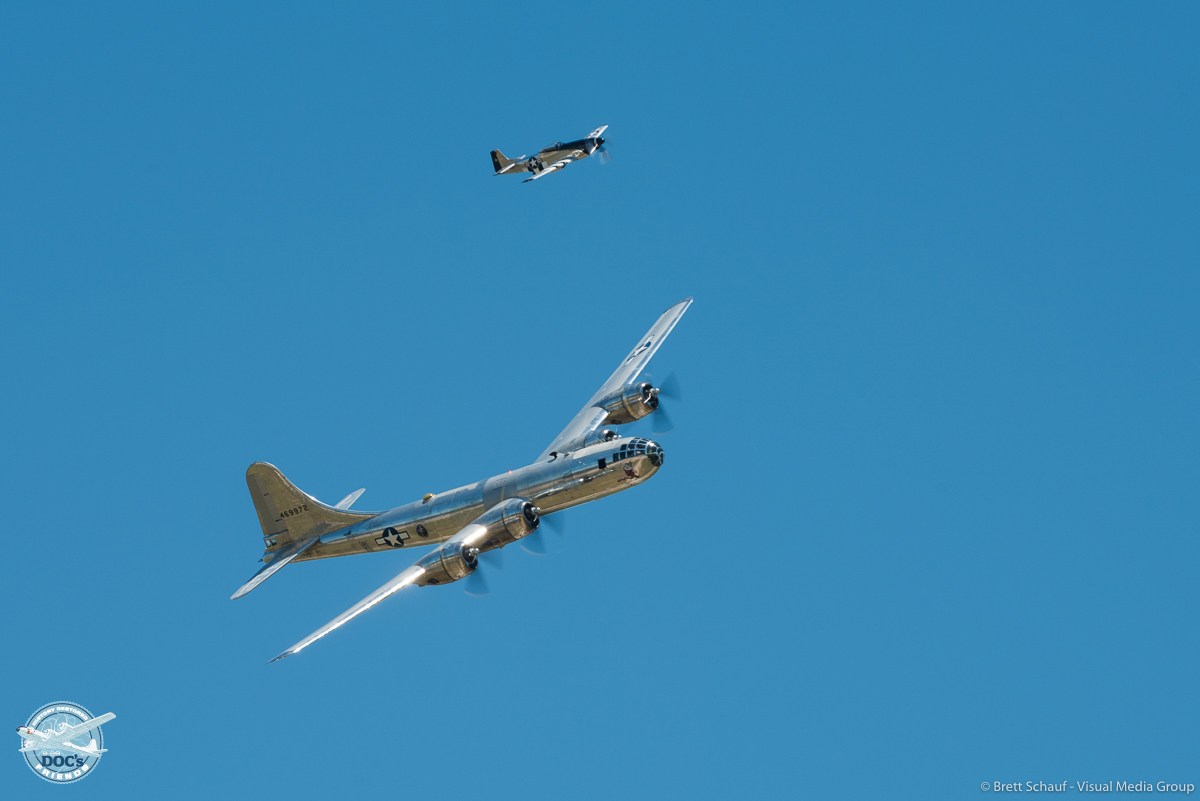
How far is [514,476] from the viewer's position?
82.5 metres

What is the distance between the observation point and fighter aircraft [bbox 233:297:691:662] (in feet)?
252

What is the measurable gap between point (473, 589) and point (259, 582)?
18163 mm

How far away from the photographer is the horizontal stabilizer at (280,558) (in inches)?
3430

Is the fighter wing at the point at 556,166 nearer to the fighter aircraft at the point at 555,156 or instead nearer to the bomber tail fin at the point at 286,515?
the fighter aircraft at the point at 555,156

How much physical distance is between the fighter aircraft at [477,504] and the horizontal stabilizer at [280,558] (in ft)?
0.22

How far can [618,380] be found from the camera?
304ft

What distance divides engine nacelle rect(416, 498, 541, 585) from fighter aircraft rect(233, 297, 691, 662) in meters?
0.06

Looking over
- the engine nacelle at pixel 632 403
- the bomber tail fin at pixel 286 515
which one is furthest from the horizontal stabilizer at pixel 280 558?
the engine nacelle at pixel 632 403

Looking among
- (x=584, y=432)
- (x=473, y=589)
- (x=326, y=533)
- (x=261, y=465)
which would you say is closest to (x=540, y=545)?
Result: (x=473, y=589)

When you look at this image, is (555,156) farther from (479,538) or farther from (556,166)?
(479,538)

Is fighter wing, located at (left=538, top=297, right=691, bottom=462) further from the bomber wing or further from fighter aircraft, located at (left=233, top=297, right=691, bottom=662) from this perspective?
the bomber wing

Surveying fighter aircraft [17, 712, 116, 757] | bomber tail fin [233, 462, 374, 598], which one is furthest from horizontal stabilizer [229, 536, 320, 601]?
fighter aircraft [17, 712, 116, 757]

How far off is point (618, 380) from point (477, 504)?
Result: 49.3ft

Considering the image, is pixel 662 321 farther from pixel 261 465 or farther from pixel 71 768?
pixel 71 768
